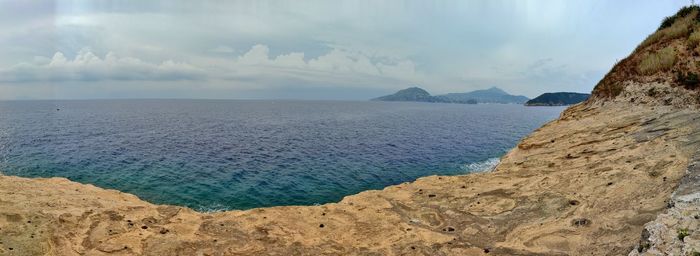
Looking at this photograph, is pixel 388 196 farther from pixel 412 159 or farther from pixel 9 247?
pixel 412 159

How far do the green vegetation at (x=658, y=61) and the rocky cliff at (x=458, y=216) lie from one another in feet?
21.7

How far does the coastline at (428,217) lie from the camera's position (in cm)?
1317

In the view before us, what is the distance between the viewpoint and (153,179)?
36.0m

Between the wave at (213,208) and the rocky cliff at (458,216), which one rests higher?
the rocky cliff at (458,216)

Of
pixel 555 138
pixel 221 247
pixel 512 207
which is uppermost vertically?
pixel 555 138

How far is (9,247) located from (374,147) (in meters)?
47.7

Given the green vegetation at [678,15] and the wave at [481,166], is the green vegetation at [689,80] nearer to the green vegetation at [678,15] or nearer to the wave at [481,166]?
the green vegetation at [678,15]

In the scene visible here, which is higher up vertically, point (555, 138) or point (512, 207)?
point (555, 138)

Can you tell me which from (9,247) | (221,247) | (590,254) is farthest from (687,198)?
(9,247)

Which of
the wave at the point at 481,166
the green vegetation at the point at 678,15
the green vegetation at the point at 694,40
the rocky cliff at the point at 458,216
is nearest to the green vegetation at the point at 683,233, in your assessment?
the rocky cliff at the point at 458,216

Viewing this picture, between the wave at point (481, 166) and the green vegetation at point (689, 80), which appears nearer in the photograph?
the green vegetation at point (689, 80)

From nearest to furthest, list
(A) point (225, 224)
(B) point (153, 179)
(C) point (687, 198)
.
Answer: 1. (C) point (687, 198)
2. (A) point (225, 224)
3. (B) point (153, 179)

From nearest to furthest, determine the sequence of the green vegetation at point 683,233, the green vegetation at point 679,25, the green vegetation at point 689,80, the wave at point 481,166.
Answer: the green vegetation at point 683,233 → the green vegetation at point 689,80 → the green vegetation at point 679,25 → the wave at point 481,166

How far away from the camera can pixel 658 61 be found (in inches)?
1153
